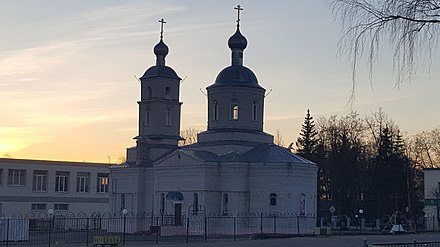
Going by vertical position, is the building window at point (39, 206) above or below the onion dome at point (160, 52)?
below

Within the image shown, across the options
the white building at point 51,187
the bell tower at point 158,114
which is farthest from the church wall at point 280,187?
the white building at point 51,187

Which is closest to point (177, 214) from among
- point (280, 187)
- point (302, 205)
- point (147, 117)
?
point (280, 187)

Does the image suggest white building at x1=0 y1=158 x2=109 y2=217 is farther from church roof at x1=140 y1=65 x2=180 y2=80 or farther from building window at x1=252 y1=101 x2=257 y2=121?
building window at x1=252 y1=101 x2=257 y2=121

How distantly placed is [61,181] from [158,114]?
803 inches

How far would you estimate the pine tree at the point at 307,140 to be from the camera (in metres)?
76.2

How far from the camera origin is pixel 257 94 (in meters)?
55.1

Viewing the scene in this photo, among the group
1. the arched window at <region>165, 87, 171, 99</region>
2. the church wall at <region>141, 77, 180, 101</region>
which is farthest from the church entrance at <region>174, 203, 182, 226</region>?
the arched window at <region>165, 87, 171, 99</region>

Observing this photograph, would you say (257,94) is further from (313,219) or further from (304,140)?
(304,140)

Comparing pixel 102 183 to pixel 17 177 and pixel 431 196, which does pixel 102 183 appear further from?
pixel 431 196

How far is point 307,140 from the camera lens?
77.2 m

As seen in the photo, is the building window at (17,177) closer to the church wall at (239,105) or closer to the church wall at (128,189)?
the church wall at (128,189)

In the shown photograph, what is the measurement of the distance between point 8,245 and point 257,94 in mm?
23358

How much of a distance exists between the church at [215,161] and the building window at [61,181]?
50.3 feet

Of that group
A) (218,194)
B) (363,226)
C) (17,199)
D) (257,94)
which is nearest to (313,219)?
(218,194)
